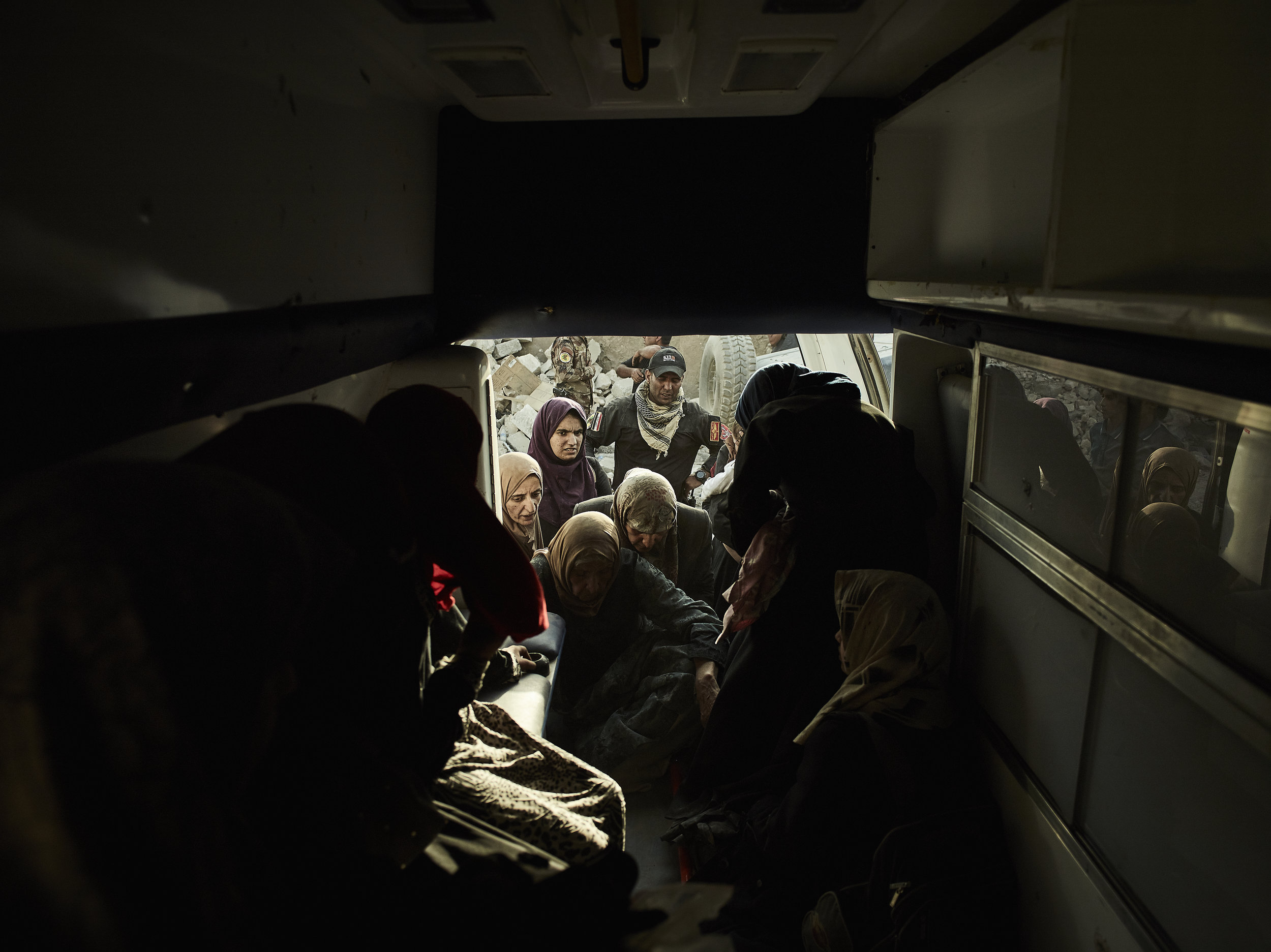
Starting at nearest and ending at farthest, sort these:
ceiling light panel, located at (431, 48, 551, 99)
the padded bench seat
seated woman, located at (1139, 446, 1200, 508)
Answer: seated woman, located at (1139, 446, 1200, 508) < ceiling light panel, located at (431, 48, 551, 99) < the padded bench seat

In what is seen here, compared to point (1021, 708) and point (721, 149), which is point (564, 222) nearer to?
point (721, 149)

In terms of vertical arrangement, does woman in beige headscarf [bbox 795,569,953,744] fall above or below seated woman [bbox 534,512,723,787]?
above

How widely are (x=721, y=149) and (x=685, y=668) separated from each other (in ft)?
6.37

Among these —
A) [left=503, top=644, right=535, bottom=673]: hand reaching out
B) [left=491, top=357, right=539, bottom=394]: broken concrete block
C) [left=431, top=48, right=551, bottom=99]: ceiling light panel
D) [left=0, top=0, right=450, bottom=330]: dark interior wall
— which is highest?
[left=431, top=48, right=551, bottom=99]: ceiling light panel

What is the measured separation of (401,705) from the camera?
107 cm

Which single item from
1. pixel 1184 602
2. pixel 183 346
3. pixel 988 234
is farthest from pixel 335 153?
pixel 1184 602

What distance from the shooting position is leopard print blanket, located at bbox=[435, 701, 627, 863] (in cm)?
134

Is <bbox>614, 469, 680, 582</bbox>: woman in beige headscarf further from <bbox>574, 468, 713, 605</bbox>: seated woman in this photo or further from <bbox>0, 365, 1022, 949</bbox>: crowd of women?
<bbox>0, 365, 1022, 949</bbox>: crowd of women

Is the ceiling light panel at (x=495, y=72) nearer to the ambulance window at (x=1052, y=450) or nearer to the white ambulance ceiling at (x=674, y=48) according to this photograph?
the white ambulance ceiling at (x=674, y=48)

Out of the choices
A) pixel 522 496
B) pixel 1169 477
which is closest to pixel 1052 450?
pixel 1169 477

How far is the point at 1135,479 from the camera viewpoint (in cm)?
132

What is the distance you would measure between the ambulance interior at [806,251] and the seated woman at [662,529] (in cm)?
108

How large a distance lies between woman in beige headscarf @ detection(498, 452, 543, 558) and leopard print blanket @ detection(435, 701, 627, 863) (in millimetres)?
1912

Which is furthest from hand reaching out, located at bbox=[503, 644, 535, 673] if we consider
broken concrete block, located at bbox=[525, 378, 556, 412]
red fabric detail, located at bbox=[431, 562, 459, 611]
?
broken concrete block, located at bbox=[525, 378, 556, 412]
